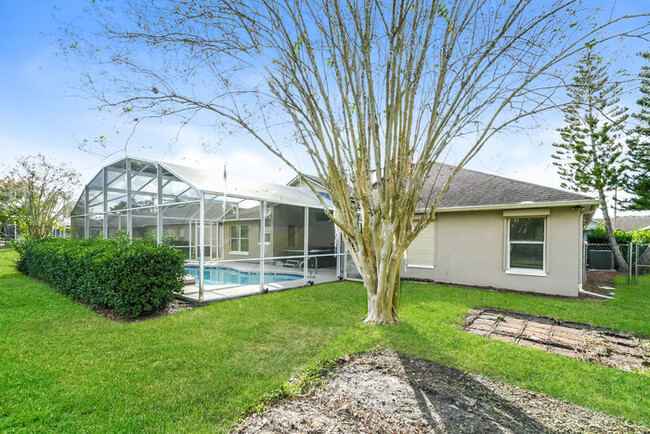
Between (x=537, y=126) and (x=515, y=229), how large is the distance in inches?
191

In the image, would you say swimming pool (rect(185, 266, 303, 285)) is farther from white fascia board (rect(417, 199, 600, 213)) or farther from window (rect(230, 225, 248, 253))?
white fascia board (rect(417, 199, 600, 213))

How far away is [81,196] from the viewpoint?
1060 cm

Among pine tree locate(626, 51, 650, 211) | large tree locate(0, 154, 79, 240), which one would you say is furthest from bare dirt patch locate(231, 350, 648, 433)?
pine tree locate(626, 51, 650, 211)

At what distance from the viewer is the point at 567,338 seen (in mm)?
4586

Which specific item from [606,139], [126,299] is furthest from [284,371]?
[606,139]

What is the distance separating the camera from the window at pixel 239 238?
13.5 metres

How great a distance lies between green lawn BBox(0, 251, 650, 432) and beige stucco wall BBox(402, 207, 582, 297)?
142 centimetres

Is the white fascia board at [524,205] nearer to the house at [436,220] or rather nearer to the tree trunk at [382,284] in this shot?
the house at [436,220]

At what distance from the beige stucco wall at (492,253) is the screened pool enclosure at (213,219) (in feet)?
9.61

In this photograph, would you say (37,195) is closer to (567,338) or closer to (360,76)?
(360,76)

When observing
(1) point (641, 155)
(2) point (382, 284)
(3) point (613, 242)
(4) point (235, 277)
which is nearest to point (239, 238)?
(4) point (235, 277)

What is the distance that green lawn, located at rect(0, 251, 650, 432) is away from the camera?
2615 mm

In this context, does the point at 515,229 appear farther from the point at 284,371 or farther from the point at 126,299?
the point at 126,299

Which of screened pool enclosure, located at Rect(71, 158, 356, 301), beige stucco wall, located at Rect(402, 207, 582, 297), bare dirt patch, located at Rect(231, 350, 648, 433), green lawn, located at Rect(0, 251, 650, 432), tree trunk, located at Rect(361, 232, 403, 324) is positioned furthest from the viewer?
beige stucco wall, located at Rect(402, 207, 582, 297)
